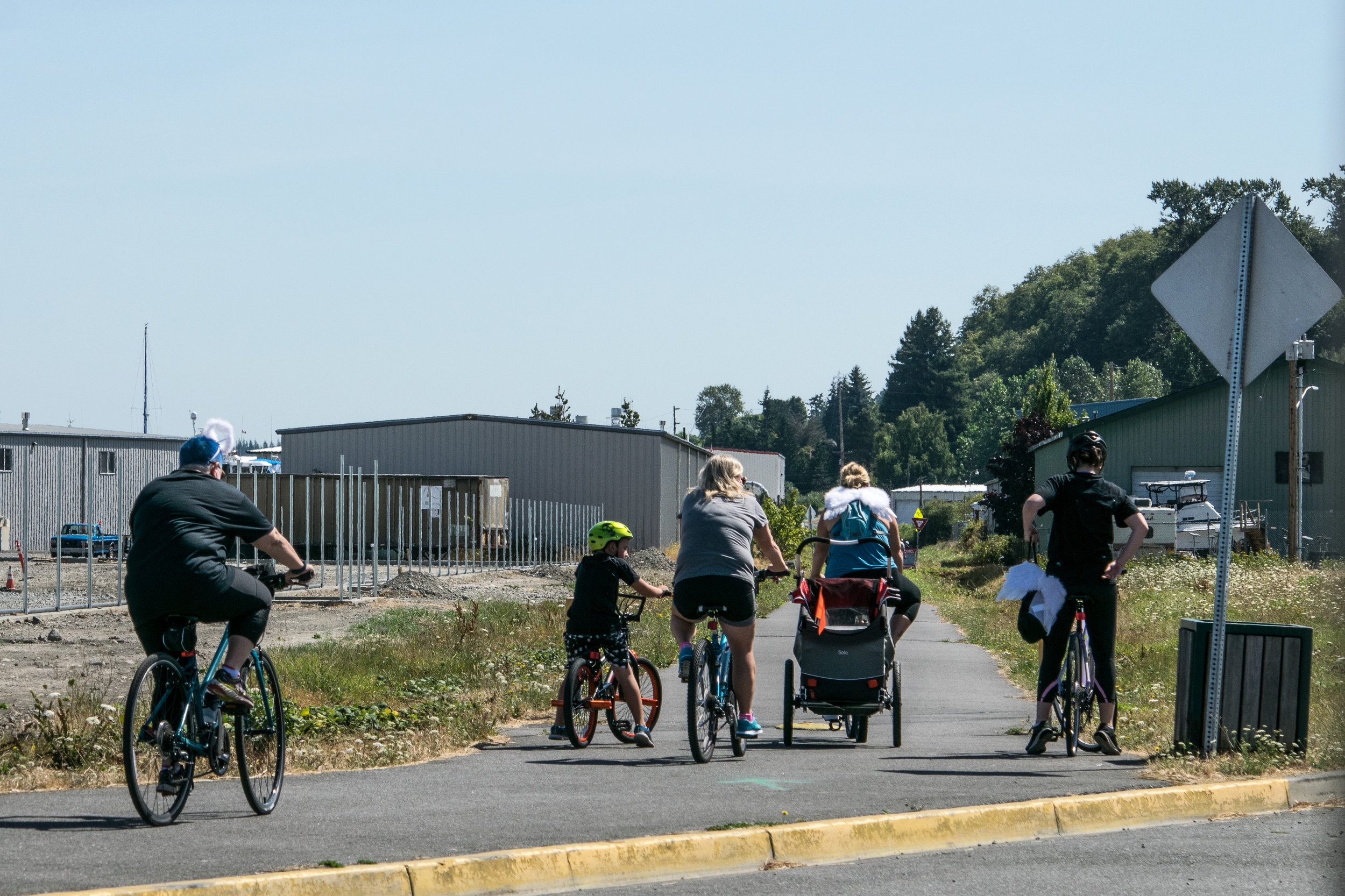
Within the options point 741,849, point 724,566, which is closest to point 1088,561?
point 724,566

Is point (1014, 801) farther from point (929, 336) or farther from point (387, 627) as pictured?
point (929, 336)

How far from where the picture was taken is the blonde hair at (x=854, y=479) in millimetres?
9141

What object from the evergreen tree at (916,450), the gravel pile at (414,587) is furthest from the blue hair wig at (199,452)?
the evergreen tree at (916,450)

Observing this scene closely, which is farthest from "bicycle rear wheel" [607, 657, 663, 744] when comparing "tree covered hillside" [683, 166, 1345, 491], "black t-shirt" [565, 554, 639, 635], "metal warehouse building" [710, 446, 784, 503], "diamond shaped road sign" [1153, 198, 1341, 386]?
"tree covered hillside" [683, 166, 1345, 491]

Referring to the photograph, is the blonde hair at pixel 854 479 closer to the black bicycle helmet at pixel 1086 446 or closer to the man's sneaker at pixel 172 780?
the black bicycle helmet at pixel 1086 446

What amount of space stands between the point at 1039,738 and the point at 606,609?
2.70 meters

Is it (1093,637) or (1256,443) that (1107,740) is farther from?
(1256,443)

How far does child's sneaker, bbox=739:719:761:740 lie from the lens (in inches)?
324

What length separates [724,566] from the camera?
800 cm

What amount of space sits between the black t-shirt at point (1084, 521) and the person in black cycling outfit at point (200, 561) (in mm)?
4408

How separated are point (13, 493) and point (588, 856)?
49.7 m

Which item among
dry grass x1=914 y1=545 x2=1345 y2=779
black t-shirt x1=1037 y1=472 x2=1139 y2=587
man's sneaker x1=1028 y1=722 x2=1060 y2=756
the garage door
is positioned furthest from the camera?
the garage door

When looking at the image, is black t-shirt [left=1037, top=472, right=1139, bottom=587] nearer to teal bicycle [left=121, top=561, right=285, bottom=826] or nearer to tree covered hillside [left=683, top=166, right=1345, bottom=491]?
teal bicycle [left=121, top=561, right=285, bottom=826]

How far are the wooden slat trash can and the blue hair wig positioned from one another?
5371 mm
